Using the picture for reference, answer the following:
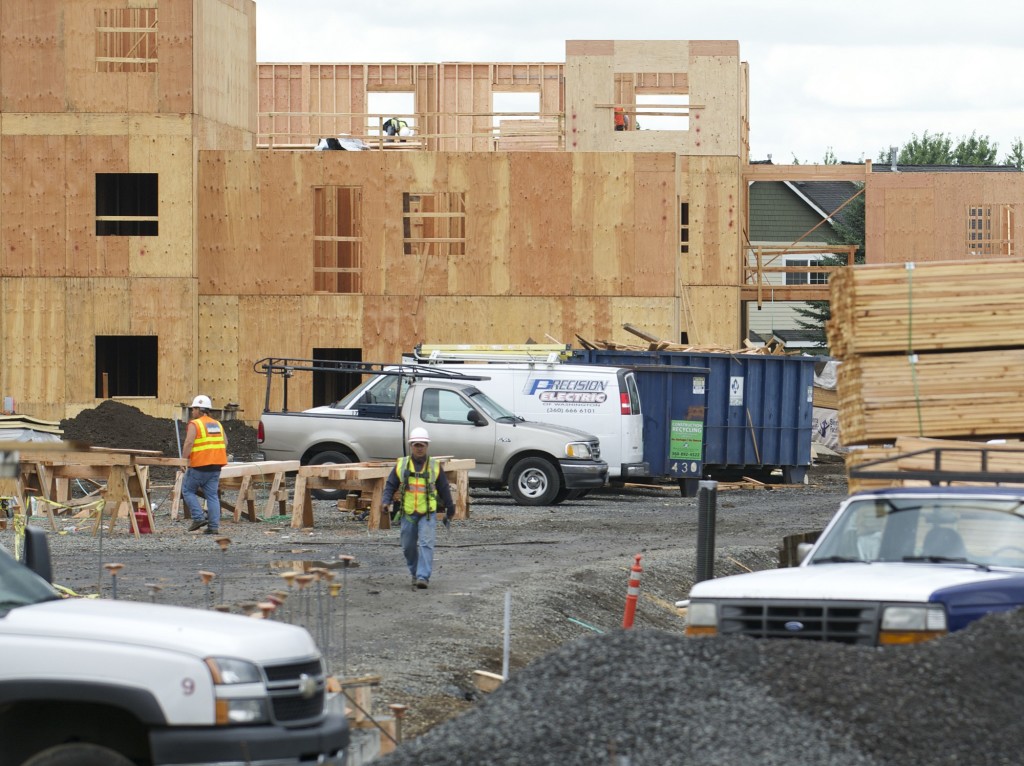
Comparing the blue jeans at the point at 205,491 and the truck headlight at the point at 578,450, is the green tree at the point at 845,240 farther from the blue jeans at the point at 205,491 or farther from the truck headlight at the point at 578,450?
the blue jeans at the point at 205,491

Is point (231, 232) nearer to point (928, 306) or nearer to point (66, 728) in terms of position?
point (928, 306)

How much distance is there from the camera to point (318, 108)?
48.9m

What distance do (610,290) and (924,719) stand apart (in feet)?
90.9

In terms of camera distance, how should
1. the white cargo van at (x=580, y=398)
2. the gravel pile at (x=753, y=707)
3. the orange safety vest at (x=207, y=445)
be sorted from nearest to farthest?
1. the gravel pile at (x=753, y=707)
2. the orange safety vest at (x=207, y=445)
3. the white cargo van at (x=580, y=398)

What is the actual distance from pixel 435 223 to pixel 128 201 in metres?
6.99

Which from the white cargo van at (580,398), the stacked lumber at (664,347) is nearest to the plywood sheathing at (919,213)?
the stacked lumber at (664,347)

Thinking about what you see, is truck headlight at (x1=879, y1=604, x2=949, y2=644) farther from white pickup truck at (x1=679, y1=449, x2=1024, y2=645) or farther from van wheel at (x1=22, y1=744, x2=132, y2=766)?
van wheel at (x1=22, y1=744, x2=132, y2=766)

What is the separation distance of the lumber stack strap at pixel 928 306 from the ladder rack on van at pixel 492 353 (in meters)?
14.3

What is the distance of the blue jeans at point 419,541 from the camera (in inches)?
624

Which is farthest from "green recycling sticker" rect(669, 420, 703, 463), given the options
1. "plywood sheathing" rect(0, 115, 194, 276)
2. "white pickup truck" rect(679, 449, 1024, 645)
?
"white pickup truck" rect(679, 449, 1024, 645)

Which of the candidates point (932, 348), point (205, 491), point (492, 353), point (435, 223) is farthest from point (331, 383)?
point (932, 348)

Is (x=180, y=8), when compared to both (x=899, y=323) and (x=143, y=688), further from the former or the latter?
(x=143, y=688)

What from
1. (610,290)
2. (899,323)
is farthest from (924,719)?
(610,290)

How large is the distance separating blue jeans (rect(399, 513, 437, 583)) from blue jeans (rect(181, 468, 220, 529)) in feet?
17.3
